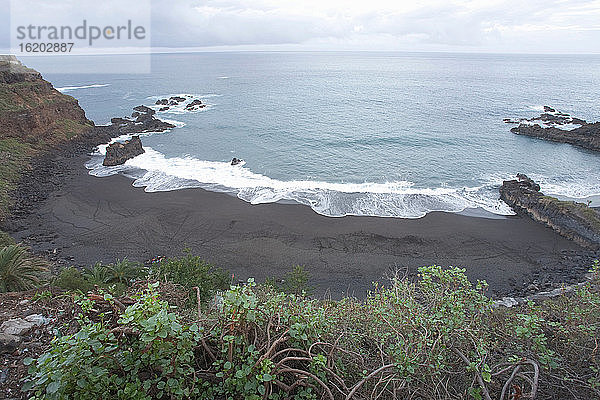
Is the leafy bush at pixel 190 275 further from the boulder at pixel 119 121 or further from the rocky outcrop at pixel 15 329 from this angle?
the boulder at pixel 119 121

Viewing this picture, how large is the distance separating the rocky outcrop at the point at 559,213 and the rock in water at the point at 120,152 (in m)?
31.4

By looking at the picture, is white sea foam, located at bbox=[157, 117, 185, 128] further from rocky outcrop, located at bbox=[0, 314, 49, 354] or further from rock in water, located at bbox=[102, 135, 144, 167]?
rocky outcrop, located at bbox=[0, 314, 49, 354]

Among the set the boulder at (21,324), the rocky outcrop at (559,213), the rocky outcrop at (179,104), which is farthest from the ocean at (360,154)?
the boulder at (21,324)

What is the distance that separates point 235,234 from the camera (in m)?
19.4

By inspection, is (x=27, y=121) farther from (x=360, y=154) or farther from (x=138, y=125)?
(x=360, y=154)

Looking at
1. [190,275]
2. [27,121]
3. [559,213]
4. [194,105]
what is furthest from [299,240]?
[194,105]

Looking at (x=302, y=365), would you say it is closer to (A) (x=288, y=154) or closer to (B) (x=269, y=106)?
(A) (x=288, y=154)

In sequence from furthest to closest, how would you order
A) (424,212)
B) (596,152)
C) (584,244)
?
(596,152) → (424,212) → (584,244)

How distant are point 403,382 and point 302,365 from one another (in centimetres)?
106

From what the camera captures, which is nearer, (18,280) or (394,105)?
(18,280)

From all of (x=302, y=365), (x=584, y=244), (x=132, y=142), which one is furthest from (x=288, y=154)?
(x=302, y=365)

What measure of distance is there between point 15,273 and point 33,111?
30.6 m

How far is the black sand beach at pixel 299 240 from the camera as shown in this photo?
16.4 metres

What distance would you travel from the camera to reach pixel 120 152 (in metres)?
31.2
